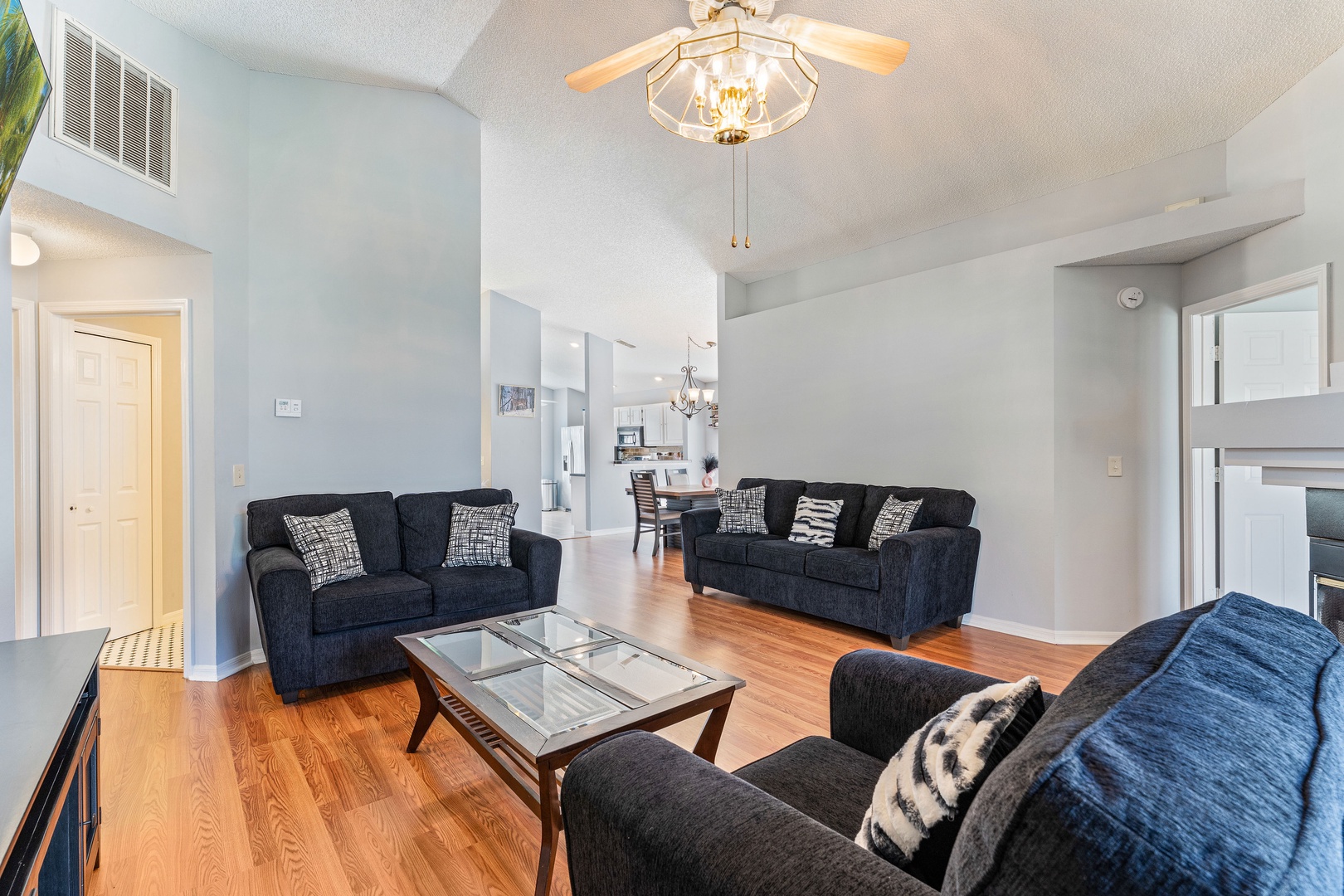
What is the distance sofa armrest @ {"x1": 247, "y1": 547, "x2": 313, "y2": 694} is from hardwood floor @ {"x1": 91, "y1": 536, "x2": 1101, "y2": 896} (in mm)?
163

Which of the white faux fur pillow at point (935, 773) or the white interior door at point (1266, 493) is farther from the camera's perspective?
the white interior door at point (1266, 493)

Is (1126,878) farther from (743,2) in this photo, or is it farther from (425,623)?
(425,623)

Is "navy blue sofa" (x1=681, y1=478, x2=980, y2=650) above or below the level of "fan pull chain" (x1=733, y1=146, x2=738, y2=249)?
below

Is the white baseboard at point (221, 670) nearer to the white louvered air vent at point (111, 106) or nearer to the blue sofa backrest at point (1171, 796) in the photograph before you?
the white louvered air vent at point (111, 106)

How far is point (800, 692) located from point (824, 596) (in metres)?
1.11

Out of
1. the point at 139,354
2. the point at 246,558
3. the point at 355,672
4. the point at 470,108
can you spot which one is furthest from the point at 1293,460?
the point at 139,354

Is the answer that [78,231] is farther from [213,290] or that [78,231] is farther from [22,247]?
[213,290]

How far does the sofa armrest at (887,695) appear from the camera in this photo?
1.38 m

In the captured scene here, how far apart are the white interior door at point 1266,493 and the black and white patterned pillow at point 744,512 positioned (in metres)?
2.83

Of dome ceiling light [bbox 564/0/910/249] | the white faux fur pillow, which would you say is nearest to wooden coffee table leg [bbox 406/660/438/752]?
the white faux fur pillow

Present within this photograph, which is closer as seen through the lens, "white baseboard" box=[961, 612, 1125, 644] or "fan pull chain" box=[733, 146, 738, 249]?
"white baseboard" box=[961, 612, 1125, 644]

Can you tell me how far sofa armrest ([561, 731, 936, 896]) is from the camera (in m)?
0.79

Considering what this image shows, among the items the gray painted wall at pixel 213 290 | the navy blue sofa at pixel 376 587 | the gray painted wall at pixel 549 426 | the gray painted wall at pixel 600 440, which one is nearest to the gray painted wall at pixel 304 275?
the gray painted wall at pixel 213 290

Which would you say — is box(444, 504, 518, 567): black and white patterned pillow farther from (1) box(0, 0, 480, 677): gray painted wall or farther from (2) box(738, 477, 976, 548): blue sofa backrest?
(2) box(738, 477, 976, 548): blue sofa backrest
